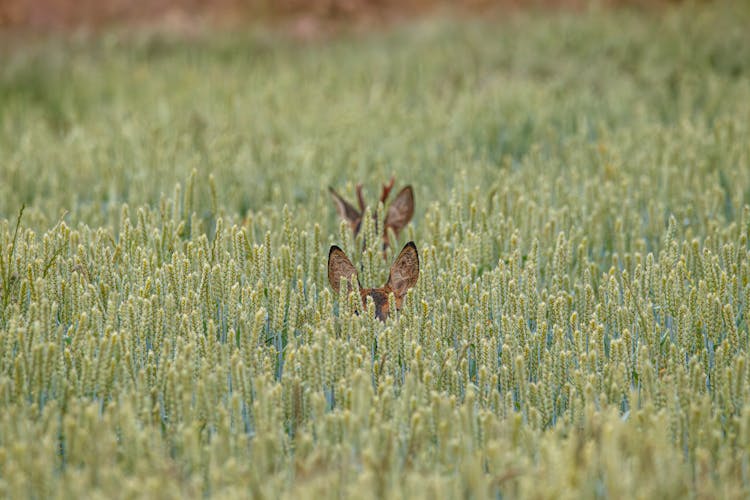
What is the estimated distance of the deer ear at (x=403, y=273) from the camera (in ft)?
7.36

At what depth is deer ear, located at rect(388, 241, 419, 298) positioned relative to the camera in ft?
7.36

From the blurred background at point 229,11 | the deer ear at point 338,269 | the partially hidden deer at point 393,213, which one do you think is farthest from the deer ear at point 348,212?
the blurred background at point 229,11

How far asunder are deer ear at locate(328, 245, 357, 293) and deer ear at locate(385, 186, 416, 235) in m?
0.55

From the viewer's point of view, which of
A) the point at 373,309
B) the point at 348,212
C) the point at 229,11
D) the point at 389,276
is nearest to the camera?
the point at 373,309

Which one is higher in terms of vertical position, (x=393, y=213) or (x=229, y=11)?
(x=229, y=11)

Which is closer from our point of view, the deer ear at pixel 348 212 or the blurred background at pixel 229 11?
the deer ear at pixel 348 212

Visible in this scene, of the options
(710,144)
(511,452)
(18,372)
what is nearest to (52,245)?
(18,372)

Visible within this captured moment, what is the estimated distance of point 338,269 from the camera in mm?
2277

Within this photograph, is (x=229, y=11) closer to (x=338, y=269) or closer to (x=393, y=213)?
(x=393, y=213)

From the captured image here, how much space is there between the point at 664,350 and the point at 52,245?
1576 millimetres

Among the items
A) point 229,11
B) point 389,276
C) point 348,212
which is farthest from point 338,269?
point 229,11

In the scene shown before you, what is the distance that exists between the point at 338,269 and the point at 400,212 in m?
0.59

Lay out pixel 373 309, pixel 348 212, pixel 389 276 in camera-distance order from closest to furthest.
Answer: pixel 373 309, pixel 389 276, pixel 348 212

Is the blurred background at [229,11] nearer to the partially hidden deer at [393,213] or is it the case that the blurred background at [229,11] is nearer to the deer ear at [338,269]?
the partially hidden deer at [393,213]
